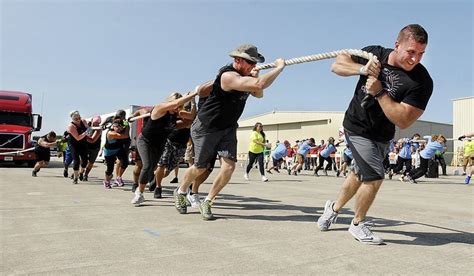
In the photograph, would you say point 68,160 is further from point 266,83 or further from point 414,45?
point 414,45

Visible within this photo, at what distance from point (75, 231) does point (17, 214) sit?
149 centimetres

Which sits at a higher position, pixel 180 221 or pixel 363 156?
pixel 363 156

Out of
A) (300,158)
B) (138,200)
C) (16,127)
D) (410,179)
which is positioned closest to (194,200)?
(138,200)

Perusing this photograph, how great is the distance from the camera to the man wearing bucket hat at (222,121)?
14.9ft

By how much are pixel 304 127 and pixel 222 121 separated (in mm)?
39980

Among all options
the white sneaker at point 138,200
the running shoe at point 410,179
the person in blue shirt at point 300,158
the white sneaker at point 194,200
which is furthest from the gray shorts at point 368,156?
the person in blue shirt at point 300,158

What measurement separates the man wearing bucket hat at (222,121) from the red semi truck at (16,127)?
14.5 metres

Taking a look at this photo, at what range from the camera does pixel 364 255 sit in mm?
3158

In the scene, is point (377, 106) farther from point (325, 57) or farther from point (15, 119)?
point (15, 119)

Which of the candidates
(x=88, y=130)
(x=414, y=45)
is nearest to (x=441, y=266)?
(x=414, y=45)

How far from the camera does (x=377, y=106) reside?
3641mm

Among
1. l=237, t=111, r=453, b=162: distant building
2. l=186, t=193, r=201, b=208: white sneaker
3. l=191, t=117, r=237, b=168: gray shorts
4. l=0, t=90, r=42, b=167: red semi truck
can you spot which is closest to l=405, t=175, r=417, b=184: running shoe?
l=186, t=193, r=201, b=208: white sneaker

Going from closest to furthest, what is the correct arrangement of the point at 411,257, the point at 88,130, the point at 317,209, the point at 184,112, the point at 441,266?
the point at 441,266
the point at 411,257
the point at 317,209
the point at 184,112
the point at 88,130

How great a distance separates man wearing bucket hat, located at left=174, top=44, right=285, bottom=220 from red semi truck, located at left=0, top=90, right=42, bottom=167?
569 inches
